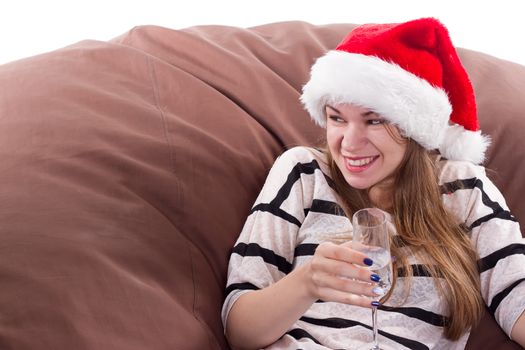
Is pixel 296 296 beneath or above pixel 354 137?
beneath

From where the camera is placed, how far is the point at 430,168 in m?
1.78

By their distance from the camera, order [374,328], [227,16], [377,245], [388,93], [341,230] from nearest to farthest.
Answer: [377,245], [374,328], [388,93], [341,230], [227,16]

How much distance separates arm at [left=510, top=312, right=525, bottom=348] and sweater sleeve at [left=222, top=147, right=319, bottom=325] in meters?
0.45

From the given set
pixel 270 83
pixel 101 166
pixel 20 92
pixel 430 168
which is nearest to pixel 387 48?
pixel 430 168

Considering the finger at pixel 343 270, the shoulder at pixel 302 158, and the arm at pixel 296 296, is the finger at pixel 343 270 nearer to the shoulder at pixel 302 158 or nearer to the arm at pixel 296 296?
the arm at pixel 296 296

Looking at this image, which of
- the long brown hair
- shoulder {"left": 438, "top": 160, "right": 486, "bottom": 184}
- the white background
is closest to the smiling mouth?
the long brown hair

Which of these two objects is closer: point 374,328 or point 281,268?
point 374,328

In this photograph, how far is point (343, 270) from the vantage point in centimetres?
142

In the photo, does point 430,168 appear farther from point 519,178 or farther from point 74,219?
point 74,219

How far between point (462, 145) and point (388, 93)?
0.27 m

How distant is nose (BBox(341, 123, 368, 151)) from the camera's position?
64.6 inches

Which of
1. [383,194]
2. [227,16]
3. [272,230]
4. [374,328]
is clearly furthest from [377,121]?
[227,16]

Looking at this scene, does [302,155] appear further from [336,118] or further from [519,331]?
[519,331]

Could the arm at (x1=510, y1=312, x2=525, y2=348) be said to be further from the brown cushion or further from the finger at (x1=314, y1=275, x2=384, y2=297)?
the finger at (x1=314, y1=275, x2=384, y2=297)
